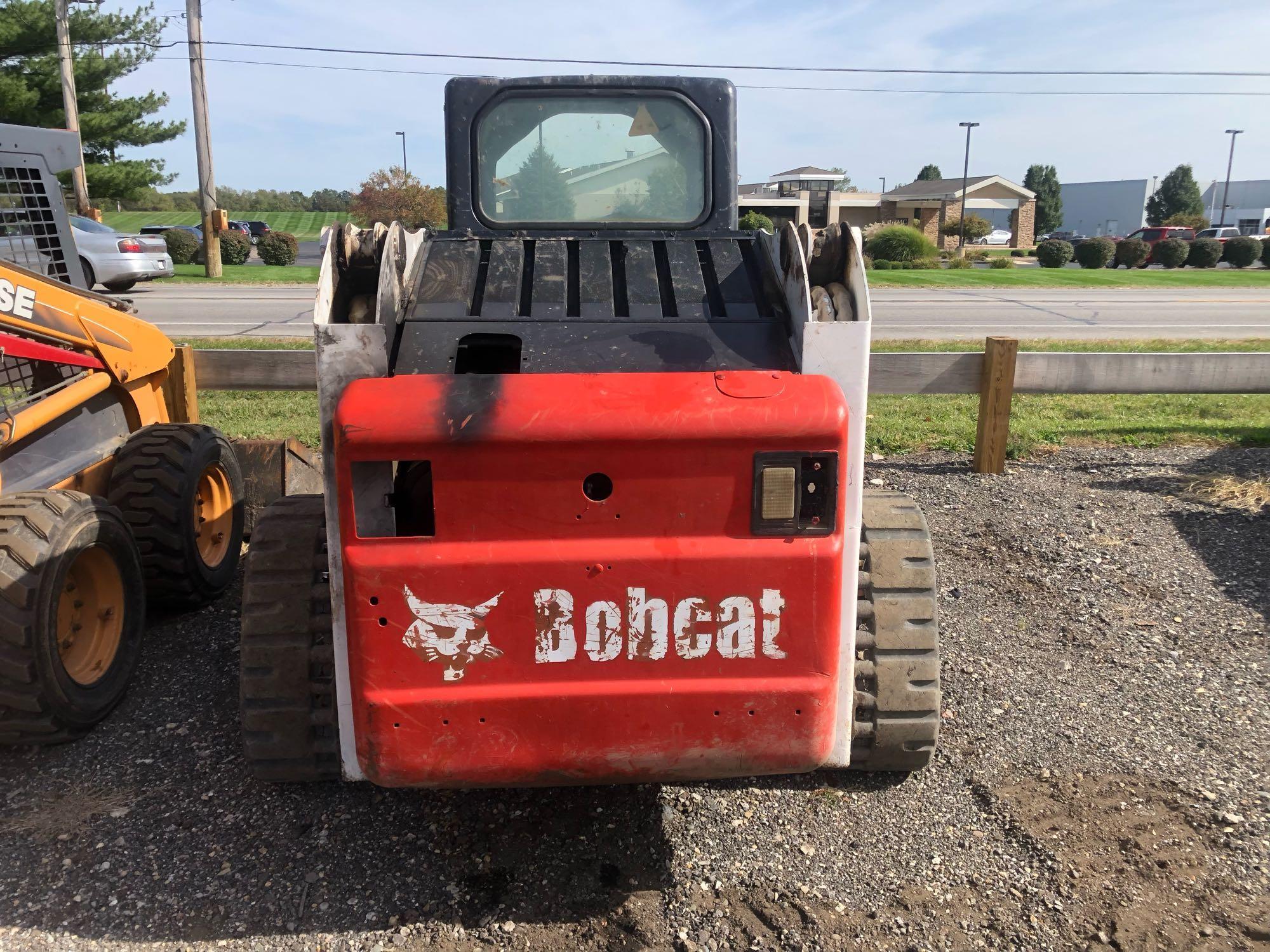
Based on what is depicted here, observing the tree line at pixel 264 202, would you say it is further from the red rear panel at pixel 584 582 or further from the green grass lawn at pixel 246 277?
A: the red rear panel at pixel 584 582

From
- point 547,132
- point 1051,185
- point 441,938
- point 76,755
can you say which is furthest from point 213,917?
point 1051,185

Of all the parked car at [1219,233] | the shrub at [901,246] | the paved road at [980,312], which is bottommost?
the paved road at [980,312]

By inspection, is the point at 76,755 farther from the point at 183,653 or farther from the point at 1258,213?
the point at 1258,213

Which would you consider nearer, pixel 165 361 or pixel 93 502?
pixel 93 502

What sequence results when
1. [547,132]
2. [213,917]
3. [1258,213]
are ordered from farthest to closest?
1. [1258,213]
2. [547,132]
3. [213,917]

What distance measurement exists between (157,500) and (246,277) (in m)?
19.7

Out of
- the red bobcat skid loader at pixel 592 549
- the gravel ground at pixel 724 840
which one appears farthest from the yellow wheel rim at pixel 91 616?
the red bobcat skid loader at pixel 592 549

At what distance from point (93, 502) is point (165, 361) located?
52.8 inches

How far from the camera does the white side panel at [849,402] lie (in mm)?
2441

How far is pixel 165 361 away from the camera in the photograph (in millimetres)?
4832

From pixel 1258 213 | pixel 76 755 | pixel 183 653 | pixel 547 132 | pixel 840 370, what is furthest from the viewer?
pixel 1258 213

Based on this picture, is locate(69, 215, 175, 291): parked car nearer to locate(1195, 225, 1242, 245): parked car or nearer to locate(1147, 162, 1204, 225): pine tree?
locate(1195, 225, 1242, 245): parked car

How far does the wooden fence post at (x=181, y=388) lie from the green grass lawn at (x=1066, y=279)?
1880 cm

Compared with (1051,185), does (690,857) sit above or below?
below
